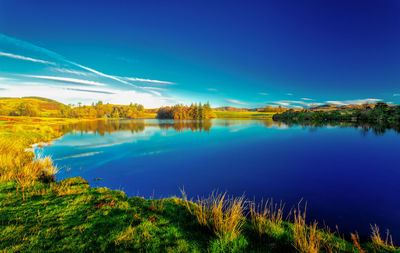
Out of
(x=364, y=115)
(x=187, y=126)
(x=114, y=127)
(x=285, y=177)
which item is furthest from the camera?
(x=364, y=115)

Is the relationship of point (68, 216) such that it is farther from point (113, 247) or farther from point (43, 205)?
point (113, 247)

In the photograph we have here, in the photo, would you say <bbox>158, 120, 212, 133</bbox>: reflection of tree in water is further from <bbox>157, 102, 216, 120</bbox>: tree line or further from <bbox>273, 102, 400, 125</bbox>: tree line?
<bbox>157, 102, 216, 120</bbox>: tree line

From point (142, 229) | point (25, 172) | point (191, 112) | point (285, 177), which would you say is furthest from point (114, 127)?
point (191, 112)

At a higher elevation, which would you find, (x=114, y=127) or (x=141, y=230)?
(x=141, y=230)

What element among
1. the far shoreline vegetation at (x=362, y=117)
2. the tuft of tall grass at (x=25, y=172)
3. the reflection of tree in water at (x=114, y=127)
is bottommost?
the reflection of tree in water at (x=114, y=127)

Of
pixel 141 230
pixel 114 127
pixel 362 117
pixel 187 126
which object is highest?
pixel 362 117

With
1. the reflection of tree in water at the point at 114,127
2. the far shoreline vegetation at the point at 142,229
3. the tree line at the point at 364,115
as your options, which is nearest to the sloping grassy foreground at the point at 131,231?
the far shoreline vegetation at the point at 142,229

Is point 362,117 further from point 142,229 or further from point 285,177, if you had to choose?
point 142,229

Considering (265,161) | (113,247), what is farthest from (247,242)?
(265,161)

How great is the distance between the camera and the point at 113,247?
134 inches

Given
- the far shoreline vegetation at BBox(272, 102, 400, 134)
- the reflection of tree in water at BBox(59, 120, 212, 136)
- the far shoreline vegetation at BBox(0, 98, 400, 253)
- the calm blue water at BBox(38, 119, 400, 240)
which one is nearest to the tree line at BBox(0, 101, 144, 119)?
the reflection of tree in water at BBox(59, 120, 212, 136)

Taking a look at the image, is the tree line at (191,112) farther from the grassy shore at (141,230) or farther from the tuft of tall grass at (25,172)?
the grassy shore at (141,230)

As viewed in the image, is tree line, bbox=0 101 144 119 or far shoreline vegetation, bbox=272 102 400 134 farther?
tree line, bbox=0 101 144 119

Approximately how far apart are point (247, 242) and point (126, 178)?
847 centimetres
